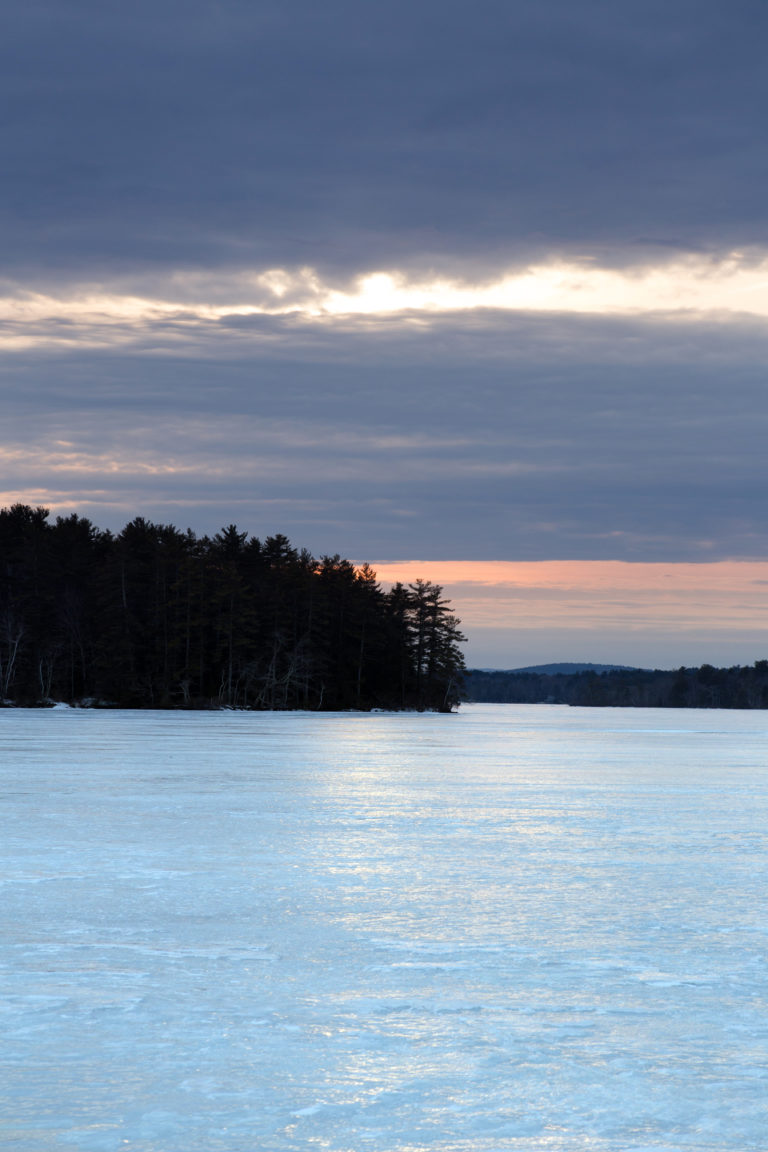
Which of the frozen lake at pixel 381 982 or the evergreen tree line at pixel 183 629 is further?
the evergreen tree line at pixel 183 629

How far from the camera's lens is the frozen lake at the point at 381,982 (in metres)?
5.01

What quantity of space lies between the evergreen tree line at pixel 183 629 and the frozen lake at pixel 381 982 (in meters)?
78.5

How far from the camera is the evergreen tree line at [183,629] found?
9612 centimetres

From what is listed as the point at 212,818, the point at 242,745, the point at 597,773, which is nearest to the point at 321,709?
the point at 242,745

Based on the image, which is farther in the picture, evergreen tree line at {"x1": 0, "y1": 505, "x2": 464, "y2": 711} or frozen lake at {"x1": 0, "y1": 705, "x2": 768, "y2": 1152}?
evergreen tree line at {"x1": 0, "y1": 505, "x2": 464, "y2": 711}

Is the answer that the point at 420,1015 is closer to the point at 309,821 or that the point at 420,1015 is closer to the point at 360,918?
the point at 360,918

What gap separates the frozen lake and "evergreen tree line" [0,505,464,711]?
257ft

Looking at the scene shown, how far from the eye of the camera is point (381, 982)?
7.29 meters

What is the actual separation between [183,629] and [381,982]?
315 ft

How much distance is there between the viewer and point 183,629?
102 m

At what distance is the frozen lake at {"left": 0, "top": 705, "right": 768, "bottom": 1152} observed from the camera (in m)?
5.01

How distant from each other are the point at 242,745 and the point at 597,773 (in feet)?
48.0

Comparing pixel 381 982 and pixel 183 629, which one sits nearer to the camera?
pixel 381 982

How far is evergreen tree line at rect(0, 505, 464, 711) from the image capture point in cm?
9612
